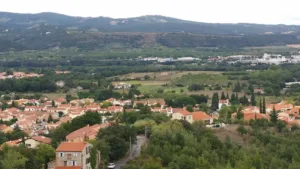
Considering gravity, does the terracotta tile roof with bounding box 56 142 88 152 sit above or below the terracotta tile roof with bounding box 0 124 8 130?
above

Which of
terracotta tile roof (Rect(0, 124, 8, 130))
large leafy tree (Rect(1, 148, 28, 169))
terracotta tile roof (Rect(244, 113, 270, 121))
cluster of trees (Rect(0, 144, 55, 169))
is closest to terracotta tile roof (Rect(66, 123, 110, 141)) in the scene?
cluster of trees (Rect(0, 144, 55, 169))

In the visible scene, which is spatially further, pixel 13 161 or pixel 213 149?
pixel 213 149

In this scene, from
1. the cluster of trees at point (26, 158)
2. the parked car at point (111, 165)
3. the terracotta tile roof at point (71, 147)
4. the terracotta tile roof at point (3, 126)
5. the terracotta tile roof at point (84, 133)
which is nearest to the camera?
the cluster of trees at point (26, 158)

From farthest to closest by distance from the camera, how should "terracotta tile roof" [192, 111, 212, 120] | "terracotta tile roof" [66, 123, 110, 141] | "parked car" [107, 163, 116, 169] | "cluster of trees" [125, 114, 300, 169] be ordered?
"terracotta tile roof" [192, 111, 212, 120], "terracotta tile roof" [66, 123, 110, 141], "parked car" [107, 163, 116, 169], "cluster of trees" [125, 114, 300, 169]

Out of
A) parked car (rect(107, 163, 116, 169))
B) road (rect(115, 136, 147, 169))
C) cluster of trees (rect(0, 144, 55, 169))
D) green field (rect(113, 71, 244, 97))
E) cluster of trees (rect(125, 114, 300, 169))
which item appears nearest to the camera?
cluster of trees (rect(0, 144, 55, 169))

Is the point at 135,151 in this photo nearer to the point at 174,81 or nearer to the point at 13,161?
the point at 13,161

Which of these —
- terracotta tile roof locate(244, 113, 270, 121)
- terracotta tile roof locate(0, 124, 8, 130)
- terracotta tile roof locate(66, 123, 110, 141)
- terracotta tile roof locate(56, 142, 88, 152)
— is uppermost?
terracotta tile roof locate(56, 142, 88, 152)

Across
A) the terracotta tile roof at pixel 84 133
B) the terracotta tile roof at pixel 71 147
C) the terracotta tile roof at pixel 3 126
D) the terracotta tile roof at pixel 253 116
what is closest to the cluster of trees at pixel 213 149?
the terracotta tile roof at pixel 71 147

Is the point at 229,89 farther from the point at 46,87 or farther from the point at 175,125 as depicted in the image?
the point at 175,125

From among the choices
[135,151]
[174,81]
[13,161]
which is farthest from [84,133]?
[174,81]

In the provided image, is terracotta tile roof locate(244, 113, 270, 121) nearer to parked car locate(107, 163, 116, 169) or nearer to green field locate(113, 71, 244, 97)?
parked car locate(107, 163, 116, 169)

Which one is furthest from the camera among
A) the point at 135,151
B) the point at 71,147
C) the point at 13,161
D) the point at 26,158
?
the point at 135,151

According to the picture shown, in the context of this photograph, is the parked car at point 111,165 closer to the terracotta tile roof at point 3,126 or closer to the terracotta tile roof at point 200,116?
the terracotta tile roof at point 200,116

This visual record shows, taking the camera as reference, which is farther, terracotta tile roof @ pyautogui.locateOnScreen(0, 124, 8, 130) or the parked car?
terracotta tile roof @ pyautogui.locateOnScreen(0, 124, 8, 130)
